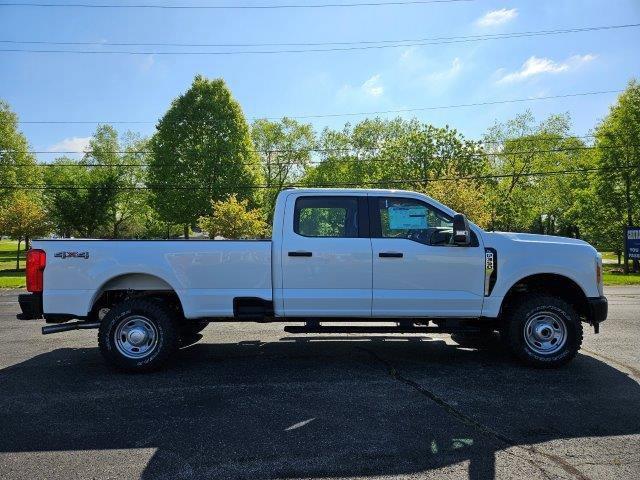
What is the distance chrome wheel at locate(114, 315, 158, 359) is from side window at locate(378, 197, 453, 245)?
9.82 ft

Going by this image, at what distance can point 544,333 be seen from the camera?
18.8 feet

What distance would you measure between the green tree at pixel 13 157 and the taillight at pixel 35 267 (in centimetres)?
4138

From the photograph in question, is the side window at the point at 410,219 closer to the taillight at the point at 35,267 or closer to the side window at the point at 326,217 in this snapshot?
the side window at the point at 326,217

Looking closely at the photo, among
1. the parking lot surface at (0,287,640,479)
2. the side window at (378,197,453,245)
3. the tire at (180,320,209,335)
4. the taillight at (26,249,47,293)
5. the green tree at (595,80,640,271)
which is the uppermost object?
the green tree at (595,80,640,271)

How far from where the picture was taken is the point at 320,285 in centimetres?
558

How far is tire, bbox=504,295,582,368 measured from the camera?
565 cm

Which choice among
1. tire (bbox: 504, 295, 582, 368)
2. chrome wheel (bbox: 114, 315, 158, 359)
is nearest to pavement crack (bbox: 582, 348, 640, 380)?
tire (bbox: 504, 295, 582, 368)

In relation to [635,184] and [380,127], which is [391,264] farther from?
[380,127]

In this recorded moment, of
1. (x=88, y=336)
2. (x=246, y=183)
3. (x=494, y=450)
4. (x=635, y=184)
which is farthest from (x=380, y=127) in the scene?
(x=494, y=450)

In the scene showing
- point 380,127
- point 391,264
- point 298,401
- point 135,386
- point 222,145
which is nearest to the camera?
point 298,401

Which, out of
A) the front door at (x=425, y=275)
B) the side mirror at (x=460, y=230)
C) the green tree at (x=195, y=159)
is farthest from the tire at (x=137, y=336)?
the green tree at (x=195, y=159)

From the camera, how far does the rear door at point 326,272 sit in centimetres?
555

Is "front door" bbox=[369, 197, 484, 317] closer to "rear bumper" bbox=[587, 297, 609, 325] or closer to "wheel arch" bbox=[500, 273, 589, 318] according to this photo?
"wheel arch" bbox=[500, 273, 589, 318]

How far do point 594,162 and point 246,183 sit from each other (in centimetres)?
2465
